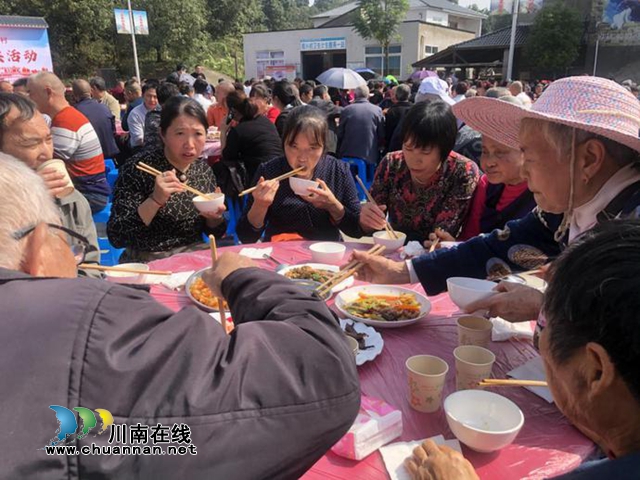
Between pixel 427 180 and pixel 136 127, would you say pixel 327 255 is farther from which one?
pixel 136 127

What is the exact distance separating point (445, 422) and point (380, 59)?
3450 cm

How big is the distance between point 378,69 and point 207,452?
113 ft

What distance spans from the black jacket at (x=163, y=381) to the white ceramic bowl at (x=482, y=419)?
0.38m

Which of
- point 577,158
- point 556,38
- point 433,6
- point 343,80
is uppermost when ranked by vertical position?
point 433,6

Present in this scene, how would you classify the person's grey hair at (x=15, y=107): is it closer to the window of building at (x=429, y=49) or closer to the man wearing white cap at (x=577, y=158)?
the man wearing white cap at (x=577, y=158)

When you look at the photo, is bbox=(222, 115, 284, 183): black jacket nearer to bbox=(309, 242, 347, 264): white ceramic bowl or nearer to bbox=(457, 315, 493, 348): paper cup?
bbox=(309, 242, 347, 264): white ceramic bowl

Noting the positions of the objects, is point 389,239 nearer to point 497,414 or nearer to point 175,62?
point 497,414

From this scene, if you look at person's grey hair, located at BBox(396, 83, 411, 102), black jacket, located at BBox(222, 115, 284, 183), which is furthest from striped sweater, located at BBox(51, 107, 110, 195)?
person's grey hair, located at BBox(396, 83, 411, 102)

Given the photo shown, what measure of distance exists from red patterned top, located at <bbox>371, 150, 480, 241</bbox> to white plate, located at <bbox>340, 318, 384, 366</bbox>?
1538mm

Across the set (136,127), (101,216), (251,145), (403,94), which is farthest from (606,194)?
(403,94)

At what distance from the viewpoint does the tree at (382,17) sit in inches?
1175

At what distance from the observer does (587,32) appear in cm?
2800

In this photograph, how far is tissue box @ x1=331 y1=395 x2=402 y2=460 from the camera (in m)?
1.12

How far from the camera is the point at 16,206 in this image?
90cm
